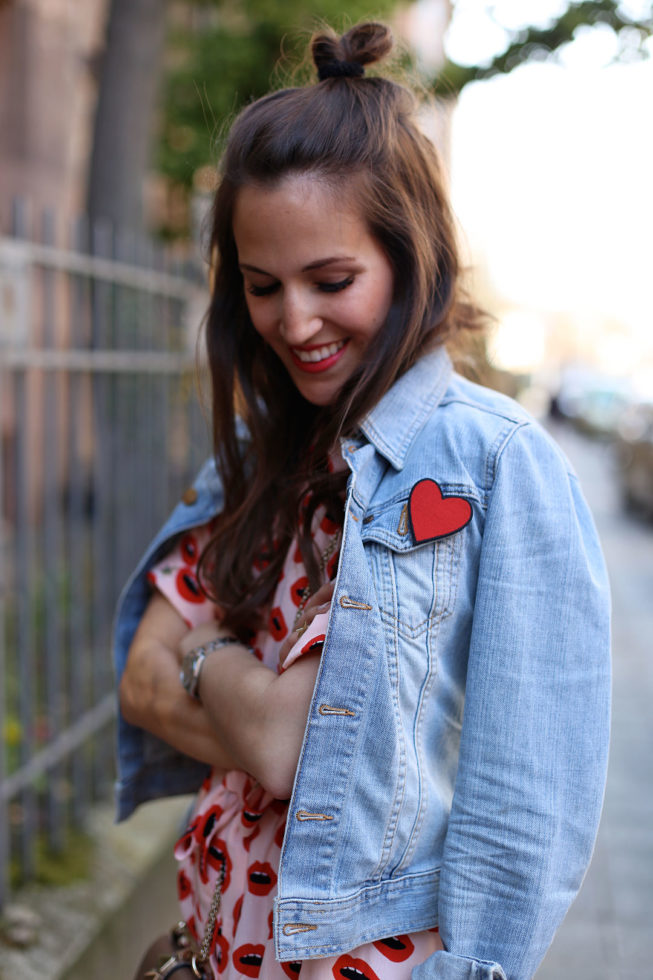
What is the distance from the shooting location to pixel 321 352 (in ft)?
4.86

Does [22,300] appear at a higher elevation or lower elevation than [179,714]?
higher

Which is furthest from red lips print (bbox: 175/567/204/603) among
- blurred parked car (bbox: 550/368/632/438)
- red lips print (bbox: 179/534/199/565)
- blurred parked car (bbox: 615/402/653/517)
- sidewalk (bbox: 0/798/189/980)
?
blurred parked car (bbox: 550/368/632/438)

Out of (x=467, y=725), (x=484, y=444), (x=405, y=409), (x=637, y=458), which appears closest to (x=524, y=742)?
(x=467, y=725)

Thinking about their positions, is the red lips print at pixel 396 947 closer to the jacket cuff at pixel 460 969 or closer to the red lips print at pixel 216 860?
the jacket cuff at pixel 460 969

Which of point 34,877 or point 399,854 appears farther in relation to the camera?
point 34,877

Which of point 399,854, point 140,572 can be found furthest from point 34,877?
point 399,854

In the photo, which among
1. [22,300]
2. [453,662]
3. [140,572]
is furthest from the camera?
[22,300]

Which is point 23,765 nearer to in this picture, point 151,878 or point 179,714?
point 151,878

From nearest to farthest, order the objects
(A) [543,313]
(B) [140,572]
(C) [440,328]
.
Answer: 1. (C) [440,328]
2. (B) [140,572]
3. (A) [543,313]

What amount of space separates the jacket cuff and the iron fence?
1.71 m

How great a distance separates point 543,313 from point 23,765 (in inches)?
3315

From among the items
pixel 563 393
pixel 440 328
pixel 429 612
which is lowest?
pixel 563 393

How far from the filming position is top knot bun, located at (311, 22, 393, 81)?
151 centimetres

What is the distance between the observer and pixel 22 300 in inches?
106
